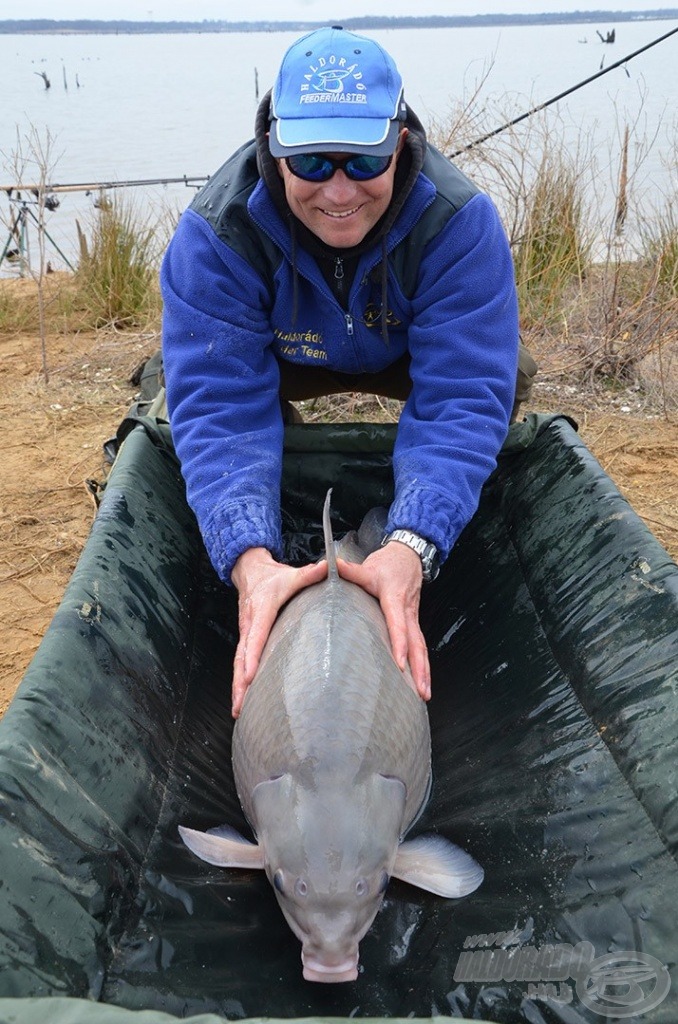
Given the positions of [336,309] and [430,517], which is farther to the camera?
[336,309]

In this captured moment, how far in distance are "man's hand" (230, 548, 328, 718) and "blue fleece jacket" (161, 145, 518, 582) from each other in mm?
144

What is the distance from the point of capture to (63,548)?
139 inches

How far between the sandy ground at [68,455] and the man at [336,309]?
105 centimetres

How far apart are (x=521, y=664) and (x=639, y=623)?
1.18 feet

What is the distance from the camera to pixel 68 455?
4305mm

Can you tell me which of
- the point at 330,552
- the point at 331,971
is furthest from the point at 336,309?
the point at 331,971

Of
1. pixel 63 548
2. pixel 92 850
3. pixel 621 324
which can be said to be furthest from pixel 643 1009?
pixel 621 324

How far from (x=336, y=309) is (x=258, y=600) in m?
0.92

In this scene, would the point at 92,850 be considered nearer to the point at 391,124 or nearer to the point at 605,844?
the point at 605,844

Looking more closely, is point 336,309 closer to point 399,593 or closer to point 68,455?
point 399,593

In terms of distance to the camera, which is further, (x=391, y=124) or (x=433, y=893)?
(x=391, y=124)

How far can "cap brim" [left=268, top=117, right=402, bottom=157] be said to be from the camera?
2.12m

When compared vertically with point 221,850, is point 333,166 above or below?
above

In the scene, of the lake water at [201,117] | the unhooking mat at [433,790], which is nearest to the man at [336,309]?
the unhooking mat at [433,790]
